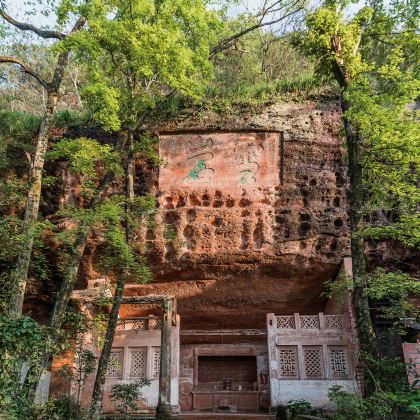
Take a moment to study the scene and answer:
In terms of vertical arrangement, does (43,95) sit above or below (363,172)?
above

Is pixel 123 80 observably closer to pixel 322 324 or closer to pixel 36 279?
pixel 36 279

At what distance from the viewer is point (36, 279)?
11.3 meters

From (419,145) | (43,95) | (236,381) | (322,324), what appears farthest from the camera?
(43,95)

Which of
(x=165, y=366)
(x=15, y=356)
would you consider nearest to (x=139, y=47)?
(x=15, y=356)

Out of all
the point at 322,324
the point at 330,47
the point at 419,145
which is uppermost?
the point at 330,47

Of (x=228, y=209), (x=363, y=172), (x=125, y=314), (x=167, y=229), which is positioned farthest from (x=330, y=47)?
(x=125, y=314)

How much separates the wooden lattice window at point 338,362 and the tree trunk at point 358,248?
126 inches

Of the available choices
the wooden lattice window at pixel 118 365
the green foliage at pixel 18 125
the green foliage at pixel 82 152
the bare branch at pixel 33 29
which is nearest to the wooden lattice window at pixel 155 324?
the wooden lattice window at pixel 118 365

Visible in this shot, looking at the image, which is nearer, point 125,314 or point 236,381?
point 125,314

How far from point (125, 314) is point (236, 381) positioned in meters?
3.94

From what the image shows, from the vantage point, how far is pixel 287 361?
1020 cm

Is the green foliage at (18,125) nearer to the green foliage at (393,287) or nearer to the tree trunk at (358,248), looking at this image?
the tree trunk at (358,248)

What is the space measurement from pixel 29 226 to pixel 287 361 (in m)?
6.18

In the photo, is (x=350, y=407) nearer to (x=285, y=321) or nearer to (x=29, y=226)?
(x=285, y=321)
